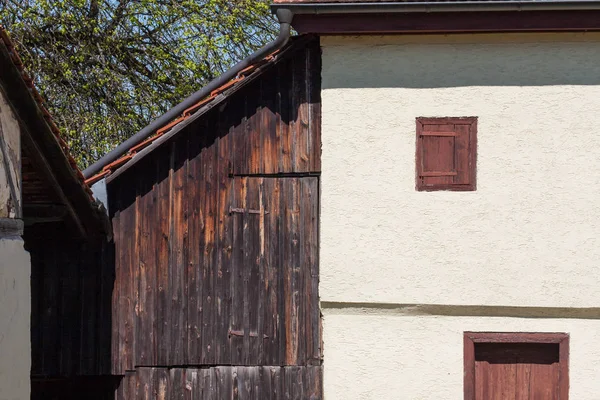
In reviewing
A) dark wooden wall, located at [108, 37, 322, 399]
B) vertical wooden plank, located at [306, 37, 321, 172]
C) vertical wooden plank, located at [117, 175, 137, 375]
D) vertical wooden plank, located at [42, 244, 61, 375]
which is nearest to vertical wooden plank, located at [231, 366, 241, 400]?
dark wooden wall, located at [108, 37, 322, 399]

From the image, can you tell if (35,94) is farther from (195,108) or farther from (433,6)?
(433,6)

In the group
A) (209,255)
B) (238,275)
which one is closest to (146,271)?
(209,255)

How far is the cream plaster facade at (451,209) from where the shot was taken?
9.07m

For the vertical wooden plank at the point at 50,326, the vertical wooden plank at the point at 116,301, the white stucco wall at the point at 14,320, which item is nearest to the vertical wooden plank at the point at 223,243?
the vertical wooden plank at the point at 116,301

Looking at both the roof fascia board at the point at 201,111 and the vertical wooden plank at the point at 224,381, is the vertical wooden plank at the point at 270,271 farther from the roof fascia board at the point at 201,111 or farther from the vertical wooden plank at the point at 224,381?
the roof fascia board at the point at 201,111

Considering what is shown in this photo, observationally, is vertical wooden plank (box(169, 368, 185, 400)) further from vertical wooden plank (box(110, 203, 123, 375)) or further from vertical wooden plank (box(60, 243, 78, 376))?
vertical wooden plank (box(60, 243, 78, 376))

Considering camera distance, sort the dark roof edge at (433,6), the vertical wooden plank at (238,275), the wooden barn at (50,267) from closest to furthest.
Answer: the wooden barn at (50,267)
the dark roof edge at (433,6)
the vertical wooden plank at (238,275)

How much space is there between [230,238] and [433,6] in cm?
299

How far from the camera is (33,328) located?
962 cm

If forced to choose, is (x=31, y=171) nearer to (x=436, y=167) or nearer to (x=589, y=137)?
(x=436, y=167)

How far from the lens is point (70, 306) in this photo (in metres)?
9.64

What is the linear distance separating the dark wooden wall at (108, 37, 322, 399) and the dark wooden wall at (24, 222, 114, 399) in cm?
14

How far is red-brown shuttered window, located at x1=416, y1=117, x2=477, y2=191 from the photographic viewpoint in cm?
917

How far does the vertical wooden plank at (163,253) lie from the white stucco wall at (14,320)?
185cm
